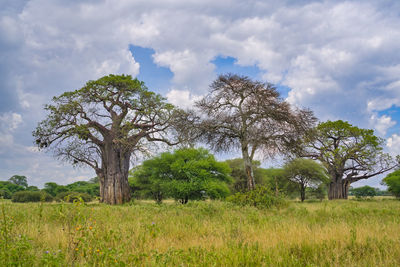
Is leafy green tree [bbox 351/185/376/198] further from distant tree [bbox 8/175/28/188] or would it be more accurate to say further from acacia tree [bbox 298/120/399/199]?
distant tree [bbox 8/175/28/188]

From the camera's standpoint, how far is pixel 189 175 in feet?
119

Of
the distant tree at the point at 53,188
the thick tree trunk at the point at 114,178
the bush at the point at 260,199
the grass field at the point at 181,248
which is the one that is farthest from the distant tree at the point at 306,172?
the distant tree at the point at 53,188

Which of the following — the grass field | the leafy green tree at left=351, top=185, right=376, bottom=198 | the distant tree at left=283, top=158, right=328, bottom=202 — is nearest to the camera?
the grass field

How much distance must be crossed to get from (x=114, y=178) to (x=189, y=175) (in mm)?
10407

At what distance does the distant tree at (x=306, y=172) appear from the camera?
4859 cm

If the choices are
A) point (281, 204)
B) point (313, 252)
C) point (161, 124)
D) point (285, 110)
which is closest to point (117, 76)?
point (161, 124)

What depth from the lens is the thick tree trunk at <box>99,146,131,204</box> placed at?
2933 centimetres

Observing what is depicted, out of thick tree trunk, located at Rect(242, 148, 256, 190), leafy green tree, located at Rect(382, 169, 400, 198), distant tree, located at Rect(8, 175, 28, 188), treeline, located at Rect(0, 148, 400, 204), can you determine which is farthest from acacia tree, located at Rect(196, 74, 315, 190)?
distant tree, located at Rect(8, 175, 28, 188)

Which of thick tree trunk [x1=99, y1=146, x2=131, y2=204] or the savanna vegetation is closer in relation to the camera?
the savanna vegetation

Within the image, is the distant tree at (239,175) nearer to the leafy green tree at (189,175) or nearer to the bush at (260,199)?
the leafy green tree at (189,175)

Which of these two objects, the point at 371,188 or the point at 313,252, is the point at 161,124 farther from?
the point at 371,188

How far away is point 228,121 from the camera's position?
18859 millimetres

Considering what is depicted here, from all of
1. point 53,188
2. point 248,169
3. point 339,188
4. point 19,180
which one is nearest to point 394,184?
point 339,188

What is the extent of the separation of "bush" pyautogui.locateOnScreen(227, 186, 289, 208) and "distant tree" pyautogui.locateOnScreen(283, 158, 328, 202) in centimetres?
3173
